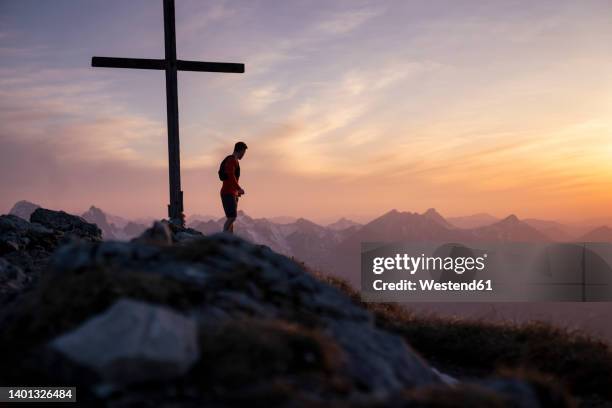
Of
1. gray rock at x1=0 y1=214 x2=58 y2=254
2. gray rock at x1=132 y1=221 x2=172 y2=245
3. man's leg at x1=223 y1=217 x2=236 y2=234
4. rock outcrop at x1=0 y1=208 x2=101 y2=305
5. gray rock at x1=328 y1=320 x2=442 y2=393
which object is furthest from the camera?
man's leg at x1=223 y1=217 x2=236 y2=234

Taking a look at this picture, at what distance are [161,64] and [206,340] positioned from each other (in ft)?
48.6

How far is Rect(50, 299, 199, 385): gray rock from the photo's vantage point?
4.45 meters

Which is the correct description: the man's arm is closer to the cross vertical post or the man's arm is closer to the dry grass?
the cross vertical post

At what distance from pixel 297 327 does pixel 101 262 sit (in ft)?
7.84

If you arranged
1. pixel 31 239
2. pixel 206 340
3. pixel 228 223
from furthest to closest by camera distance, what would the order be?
pixel 228 223 → pixel 31 239 → pixel 206 340

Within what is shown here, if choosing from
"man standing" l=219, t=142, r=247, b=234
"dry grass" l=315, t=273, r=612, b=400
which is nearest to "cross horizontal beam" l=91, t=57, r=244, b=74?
"man standing" l=219, t=142, r=247, b=234

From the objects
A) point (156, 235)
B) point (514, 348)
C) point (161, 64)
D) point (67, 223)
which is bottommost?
point (514, 348)

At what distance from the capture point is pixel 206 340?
4848 millimetres

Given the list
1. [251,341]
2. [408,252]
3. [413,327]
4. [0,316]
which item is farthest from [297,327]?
[408,252]

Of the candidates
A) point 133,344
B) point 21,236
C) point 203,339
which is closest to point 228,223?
point 21,236

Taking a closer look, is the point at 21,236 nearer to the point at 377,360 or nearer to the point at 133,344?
the point at 133,344

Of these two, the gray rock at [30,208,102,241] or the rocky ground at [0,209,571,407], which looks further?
the gray rock at [30,208,102,241]

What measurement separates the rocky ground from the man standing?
27.6 ft

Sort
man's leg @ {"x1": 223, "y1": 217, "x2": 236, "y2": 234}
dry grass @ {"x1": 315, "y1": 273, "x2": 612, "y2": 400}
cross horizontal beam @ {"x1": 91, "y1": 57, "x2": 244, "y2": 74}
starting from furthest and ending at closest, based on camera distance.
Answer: cross horizontal beam @ {"x1": 91, "y1": 57, "x2": 244, "y2": 74}, man's leg @ {"x1": 223, "y1": 217, "x2": 236, "y2": 234}, dry grass @ {"x1": 315, "y1": 273, "x2": 612, "y2": 400}
